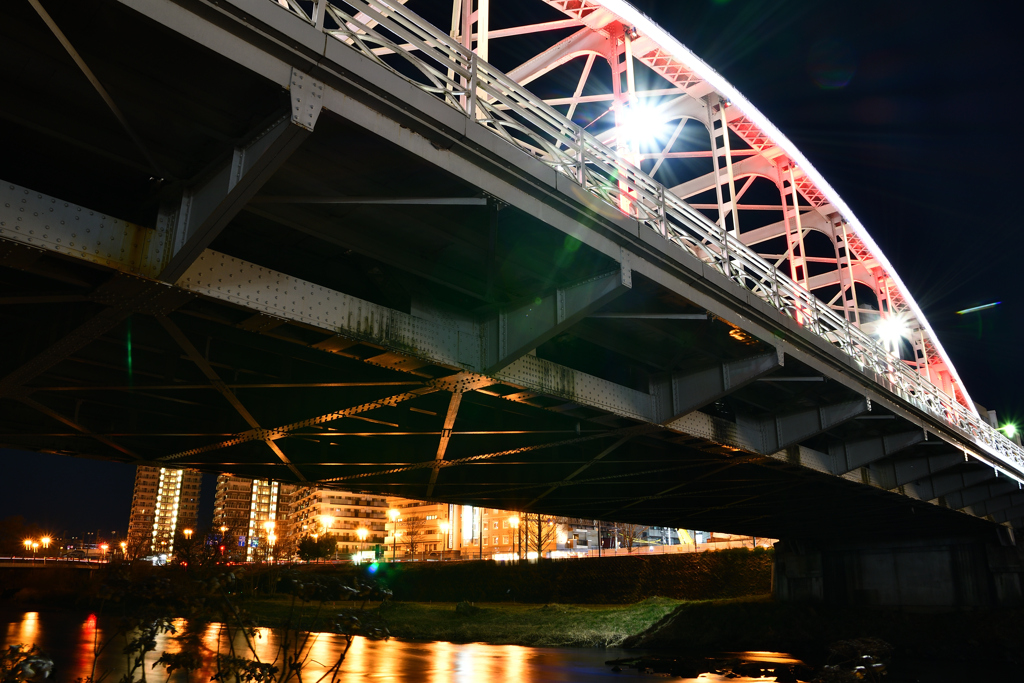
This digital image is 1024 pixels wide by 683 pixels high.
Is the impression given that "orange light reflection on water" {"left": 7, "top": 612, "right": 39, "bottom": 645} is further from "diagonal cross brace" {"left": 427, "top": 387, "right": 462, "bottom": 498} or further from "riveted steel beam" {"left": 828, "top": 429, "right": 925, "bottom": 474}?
"riveted steel beam" {"left": 828, "top": 429, "right": 925, "bottom": 474}

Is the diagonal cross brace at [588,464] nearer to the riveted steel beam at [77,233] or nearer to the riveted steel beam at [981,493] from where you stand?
the riveted steel beam at [77,233]

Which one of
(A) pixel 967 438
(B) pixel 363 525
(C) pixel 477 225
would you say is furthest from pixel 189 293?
(B) pixel 363 525

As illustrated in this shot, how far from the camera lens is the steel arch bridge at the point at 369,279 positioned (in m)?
6.80

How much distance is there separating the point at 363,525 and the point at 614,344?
172130 mm

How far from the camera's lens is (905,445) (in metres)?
20.8

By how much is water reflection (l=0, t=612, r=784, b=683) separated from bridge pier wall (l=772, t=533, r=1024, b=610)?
420 inches

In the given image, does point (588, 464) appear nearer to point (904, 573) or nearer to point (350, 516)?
point (904, 573)

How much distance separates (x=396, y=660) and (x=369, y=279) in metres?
25.2

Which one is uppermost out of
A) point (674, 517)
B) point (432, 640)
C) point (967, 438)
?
point (967, 438)

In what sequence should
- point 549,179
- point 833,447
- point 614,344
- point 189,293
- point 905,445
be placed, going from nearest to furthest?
point 189,293 < point 549,179 < point 614,344 < point 905,445 < point 833,447

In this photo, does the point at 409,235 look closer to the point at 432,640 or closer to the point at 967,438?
the point at 967,438

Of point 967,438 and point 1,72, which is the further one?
point 967,438

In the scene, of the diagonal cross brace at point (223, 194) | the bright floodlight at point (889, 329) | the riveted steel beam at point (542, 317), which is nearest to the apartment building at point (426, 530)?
the bright floodlight at point (889, 329)

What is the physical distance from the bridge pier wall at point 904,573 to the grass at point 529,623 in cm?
822
